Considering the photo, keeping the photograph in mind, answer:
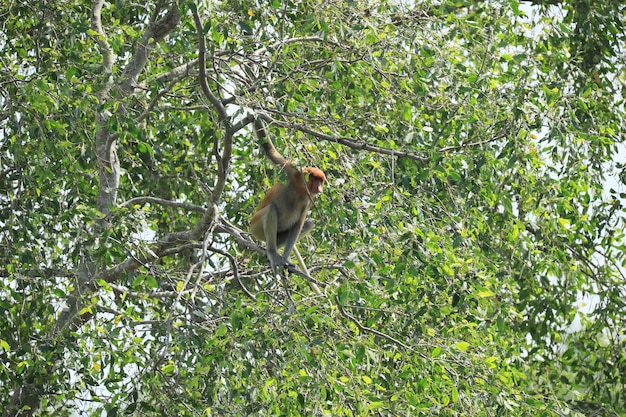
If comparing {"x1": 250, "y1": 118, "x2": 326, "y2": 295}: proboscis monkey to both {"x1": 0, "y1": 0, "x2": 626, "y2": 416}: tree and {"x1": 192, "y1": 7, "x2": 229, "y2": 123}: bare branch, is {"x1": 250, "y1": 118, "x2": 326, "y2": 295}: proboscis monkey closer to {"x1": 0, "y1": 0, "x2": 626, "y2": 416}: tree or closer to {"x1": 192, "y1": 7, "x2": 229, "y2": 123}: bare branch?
{"x1": 0, "y1": 0, "x2": 626, "y2": 416}: tree

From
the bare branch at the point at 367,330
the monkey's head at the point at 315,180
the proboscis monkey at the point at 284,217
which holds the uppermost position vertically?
the proboscis monkey at the point at 284,217

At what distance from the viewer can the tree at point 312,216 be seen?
525 centimetres

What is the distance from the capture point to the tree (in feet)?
17.2

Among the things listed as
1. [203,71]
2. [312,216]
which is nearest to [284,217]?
[312,216]

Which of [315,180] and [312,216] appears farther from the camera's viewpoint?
[312,216]

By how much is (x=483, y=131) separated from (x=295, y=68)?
1305 millimetres

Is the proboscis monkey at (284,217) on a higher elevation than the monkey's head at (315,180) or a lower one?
higher

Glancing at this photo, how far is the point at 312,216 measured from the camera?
7332mm

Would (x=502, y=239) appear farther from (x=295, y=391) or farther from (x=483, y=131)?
(x=295, y=391)

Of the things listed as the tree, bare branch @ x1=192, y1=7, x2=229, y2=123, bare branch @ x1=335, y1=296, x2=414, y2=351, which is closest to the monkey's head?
the tree

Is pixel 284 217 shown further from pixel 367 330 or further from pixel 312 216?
pixel 367 330

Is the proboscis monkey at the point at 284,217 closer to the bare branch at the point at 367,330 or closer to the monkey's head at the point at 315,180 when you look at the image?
the monkey's head at the point at 315,180

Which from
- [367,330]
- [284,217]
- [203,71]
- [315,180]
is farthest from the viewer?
[284,217]

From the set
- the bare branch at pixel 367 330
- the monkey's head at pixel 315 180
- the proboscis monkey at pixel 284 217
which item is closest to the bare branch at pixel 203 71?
the monkey's head at pixel 315 180
